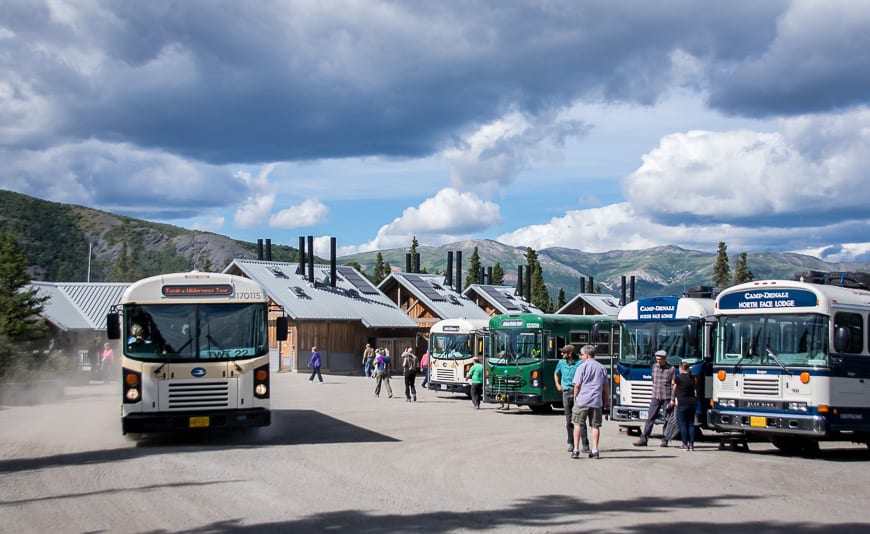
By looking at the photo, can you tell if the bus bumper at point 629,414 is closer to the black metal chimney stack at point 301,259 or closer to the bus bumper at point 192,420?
the bus bumper at point 192,420

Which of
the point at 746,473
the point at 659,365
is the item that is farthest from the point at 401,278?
the point at 746,473

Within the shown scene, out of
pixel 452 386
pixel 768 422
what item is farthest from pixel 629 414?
pixel 452 386

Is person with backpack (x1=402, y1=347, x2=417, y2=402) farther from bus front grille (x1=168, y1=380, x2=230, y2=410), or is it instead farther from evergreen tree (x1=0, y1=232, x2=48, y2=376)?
bus front grille (x1=168, y1=380, x2=230, y2=410)

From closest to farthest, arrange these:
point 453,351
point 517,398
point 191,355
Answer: point 191,355 → point 517,398 → point 453,351

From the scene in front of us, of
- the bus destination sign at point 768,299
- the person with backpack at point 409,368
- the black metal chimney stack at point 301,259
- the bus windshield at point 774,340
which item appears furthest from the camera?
the black metal chimney stack at point 301,259

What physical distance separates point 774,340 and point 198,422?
10.5m

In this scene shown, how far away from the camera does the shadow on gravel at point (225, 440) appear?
14.8 metres

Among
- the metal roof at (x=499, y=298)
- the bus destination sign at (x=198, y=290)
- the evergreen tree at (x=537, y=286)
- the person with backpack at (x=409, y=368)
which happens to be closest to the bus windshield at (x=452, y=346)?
the person with backpack at (x=409, y=368)

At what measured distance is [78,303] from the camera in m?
60.6

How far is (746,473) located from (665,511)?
13.8ft

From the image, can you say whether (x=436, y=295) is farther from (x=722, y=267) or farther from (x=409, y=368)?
(x=722, y=267)

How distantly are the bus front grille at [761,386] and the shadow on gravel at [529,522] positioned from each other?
253 inches

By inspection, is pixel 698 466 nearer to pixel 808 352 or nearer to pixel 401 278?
pixel 808 352

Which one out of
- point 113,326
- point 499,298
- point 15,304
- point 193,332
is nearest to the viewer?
point 113,326
